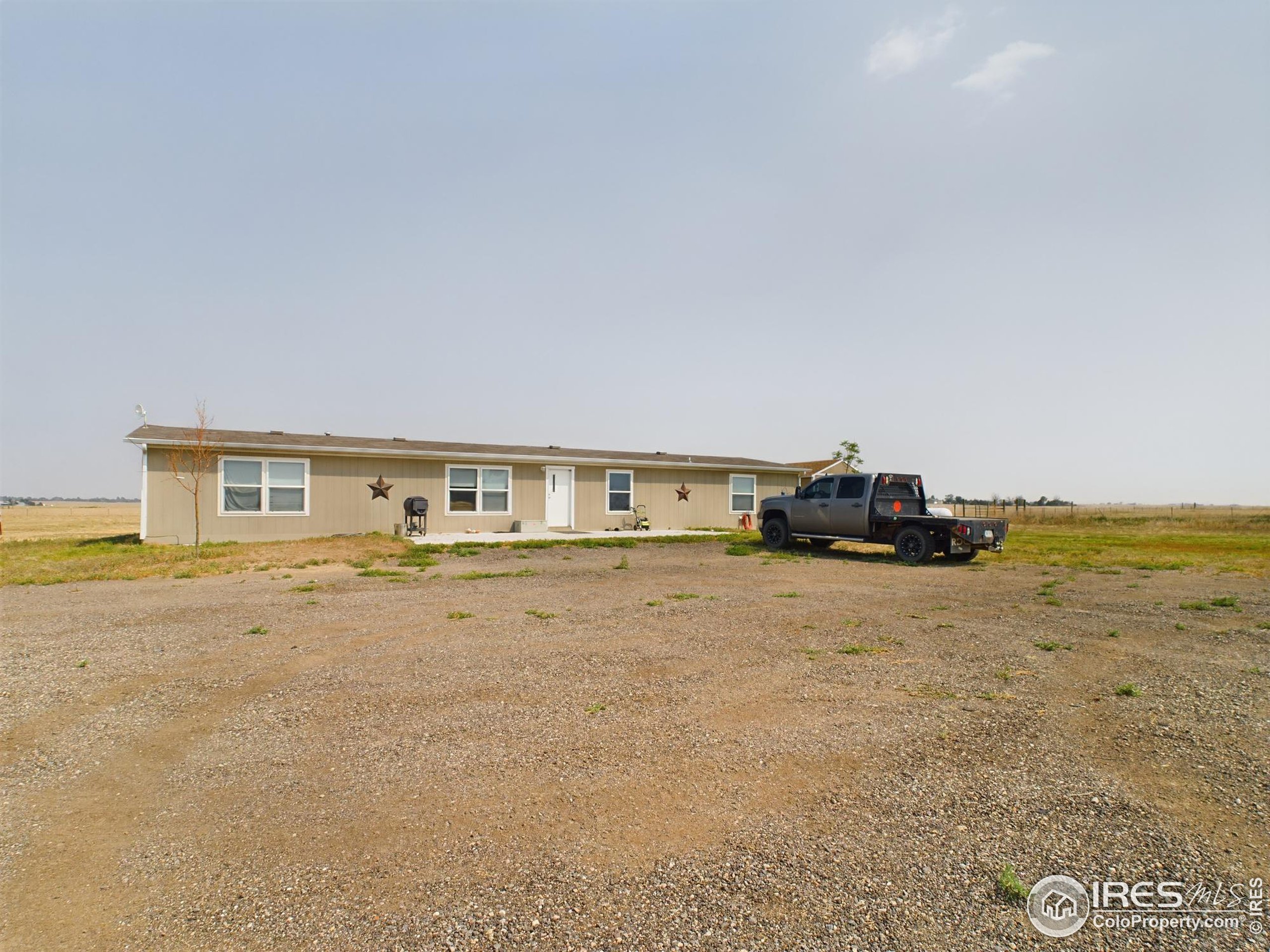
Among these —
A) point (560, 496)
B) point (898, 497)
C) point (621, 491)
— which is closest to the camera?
point (898, 497)

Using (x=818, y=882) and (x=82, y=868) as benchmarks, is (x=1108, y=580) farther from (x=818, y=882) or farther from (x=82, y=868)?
(x=82, y=868)

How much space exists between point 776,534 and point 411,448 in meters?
11.4

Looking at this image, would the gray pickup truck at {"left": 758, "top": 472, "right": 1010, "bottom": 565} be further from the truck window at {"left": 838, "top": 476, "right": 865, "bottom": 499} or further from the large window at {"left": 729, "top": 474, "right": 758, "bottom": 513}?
the large window at {"left": 729, "top": 474, "right": 758, "bottom": 513}

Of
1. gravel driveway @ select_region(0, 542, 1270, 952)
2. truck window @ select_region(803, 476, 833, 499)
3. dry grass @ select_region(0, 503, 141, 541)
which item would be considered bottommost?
gravel driveway @ select_region(0, 542, 1270, 952)

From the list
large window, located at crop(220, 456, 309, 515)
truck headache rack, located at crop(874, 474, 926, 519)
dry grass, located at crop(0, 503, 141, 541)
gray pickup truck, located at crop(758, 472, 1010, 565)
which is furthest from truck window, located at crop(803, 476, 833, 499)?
dry grass, located at crop(0, 503, 141, 541)

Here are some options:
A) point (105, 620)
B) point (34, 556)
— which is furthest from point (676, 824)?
point (34, 556)

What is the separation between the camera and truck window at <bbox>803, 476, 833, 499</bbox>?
16.1 metres

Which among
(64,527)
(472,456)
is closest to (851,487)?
(472,456)

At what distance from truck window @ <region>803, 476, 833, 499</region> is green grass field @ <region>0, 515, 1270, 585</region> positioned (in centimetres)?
144

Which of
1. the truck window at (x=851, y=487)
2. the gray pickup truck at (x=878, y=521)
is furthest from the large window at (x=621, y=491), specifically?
the truck window at (x=851, y=487)

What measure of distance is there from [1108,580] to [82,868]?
542 inches

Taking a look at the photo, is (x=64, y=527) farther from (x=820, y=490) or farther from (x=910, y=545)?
(x=910, y=545)

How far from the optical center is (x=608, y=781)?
349 cm

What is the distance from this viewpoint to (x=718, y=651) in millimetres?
6328
